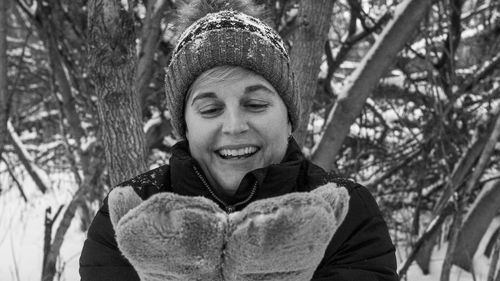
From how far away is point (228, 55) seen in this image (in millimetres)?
1414

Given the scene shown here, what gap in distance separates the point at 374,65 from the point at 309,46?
0.54 meters

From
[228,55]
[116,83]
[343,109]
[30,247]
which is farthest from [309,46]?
[30,247]

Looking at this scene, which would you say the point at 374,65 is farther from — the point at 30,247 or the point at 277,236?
the point at 30,247

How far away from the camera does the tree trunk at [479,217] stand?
3609 millimetres

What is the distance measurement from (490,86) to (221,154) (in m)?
3.59

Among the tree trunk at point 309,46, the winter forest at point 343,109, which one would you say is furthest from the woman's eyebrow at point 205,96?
the tree trunk at point 309,46

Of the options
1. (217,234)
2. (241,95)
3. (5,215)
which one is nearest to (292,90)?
(241,95)

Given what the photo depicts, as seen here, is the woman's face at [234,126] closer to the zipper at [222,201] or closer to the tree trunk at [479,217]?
the zipper at [222,201]

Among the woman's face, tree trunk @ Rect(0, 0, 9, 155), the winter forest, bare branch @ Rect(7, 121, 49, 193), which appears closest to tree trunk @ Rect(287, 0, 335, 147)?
the winter forest

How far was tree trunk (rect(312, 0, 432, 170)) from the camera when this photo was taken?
311cm

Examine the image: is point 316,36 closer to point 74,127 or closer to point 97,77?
point 97,77

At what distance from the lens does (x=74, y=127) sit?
4.55 meters

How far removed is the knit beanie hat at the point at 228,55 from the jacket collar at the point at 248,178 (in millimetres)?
137

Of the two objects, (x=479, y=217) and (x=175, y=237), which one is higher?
(x=175, y=237)
